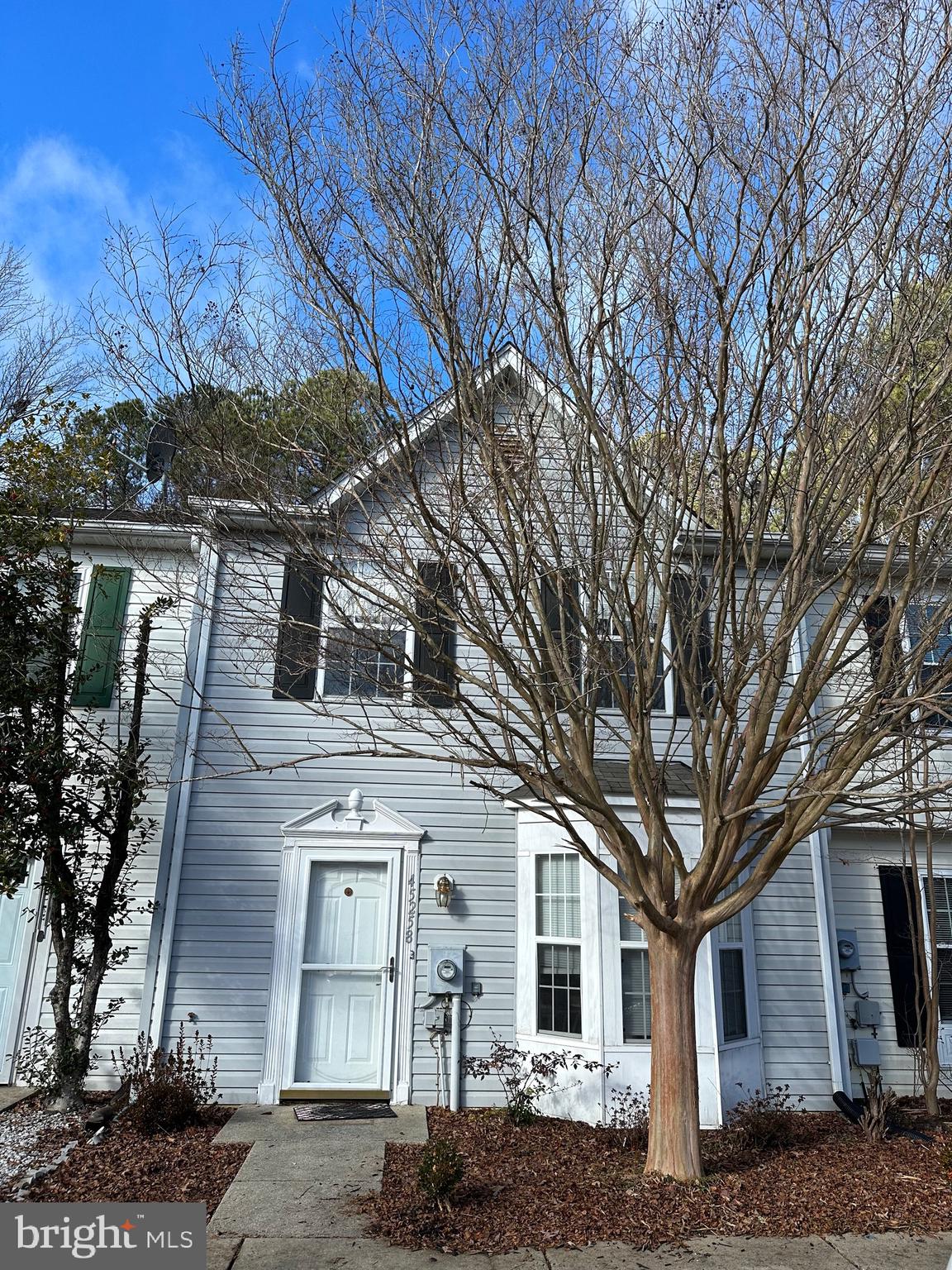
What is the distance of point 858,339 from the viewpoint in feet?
19.7

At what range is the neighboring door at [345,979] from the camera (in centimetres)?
801

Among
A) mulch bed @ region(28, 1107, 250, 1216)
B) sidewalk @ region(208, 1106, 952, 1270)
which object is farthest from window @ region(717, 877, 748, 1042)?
mulch bed @ region(28, 1107, 250, 1216)

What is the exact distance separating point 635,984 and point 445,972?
5.46 feet

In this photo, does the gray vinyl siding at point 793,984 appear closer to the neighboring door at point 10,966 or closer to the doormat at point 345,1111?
the doormat at point 345,1111

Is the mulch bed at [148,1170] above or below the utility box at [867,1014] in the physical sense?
below

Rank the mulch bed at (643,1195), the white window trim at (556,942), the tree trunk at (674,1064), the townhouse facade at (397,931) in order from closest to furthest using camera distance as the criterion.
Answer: the mulch bed at (643,1195), the tree trunk at (674,1064), the white window trim at (556,942), the townhouse facade at (397,931)

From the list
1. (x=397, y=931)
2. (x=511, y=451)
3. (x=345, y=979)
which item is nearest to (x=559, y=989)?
(x=397, y=931)

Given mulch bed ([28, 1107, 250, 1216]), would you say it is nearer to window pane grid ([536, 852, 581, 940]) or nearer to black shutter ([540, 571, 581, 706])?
window pane grid ([536, 852, 581, 940])

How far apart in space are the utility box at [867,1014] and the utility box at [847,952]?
1.04 feet

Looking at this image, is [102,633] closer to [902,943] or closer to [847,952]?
[847,952]

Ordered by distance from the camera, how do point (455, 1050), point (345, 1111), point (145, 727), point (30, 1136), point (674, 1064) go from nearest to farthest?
point (674, 1064) < point (30, 1136) < point (345, 1111) < point (455, 1050) < point (145, 727)

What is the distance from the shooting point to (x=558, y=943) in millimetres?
8078

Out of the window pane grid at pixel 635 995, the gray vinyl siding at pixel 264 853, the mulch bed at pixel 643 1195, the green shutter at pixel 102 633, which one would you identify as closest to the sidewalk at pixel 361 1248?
the mulch bed at pixel 643 1195

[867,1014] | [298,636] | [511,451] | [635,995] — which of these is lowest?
[867,1014]
